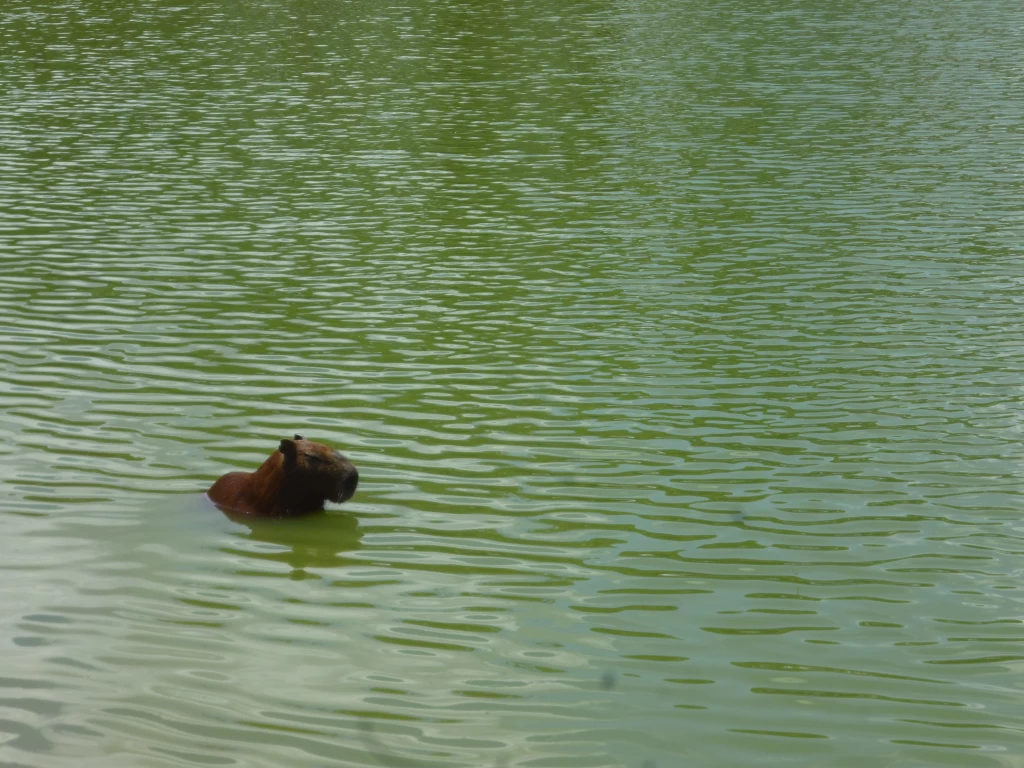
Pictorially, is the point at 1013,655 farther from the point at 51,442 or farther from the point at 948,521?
the point at 51,442

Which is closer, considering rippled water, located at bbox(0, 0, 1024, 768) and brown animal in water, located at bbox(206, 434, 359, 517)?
rippled water, located at bbox(0, 0, 1024, 768)

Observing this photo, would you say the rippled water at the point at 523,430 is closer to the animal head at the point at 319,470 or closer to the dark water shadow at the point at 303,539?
the dark water shadow at the point at 303,539

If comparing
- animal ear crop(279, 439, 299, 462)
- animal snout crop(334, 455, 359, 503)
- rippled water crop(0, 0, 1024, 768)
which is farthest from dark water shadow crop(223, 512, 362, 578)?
animal ear crop(279, 439, 299, 462)

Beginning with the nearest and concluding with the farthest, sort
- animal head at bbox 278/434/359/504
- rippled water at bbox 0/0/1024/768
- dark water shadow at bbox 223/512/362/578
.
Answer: rippled water at bbox 0/0/1024/768 → dark water shadow at bbox 223/512/362/578 → animal head at bbox 278/434/359/504

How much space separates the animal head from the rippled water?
27 centimetres

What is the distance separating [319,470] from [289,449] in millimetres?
265

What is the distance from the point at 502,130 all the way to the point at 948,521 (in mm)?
17179

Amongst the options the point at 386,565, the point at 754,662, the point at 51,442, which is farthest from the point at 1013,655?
the point at 51,442

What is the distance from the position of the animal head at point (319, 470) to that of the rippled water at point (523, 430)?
0.27 m

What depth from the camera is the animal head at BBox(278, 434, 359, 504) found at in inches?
391

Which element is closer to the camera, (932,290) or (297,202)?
(932,290)

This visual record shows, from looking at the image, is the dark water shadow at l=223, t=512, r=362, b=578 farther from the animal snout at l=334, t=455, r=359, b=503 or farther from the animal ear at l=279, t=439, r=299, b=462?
the animal ear at l=279, t=439, r=299, b=462

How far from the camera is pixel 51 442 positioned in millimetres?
11555

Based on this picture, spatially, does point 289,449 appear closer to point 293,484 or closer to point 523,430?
point 293,484
